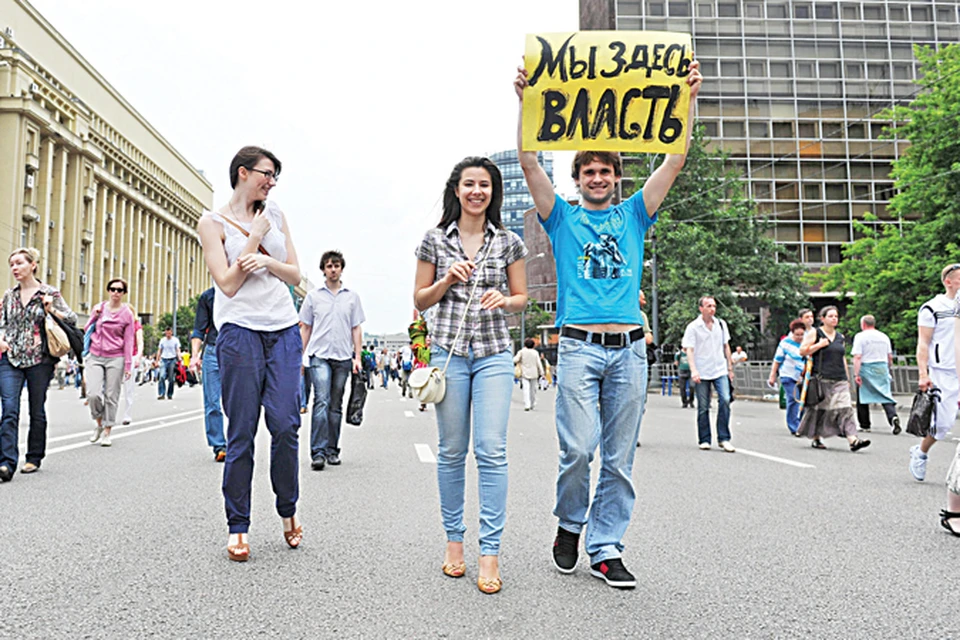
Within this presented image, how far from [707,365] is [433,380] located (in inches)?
283

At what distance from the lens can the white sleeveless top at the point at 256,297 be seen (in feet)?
14.1

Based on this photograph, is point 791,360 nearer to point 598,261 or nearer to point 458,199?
point 598,261

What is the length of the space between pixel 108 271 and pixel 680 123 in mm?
77600

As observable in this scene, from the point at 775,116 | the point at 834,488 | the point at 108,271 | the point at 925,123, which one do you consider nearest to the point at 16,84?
the point at 108,271

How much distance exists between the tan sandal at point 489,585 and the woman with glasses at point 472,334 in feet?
0.59

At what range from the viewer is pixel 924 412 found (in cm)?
689

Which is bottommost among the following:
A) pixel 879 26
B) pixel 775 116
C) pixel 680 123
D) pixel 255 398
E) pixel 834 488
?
pixel 834 488

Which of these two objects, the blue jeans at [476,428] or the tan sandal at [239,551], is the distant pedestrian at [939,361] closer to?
the blue jeans at [476,428]

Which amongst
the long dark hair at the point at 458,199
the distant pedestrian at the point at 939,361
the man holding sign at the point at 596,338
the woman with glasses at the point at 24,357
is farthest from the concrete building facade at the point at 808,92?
the long dark hair at the point at 458,199

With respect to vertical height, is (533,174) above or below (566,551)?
above

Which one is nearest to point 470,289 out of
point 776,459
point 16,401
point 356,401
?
point 16,401

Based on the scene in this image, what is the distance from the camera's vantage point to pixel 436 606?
3.43 m

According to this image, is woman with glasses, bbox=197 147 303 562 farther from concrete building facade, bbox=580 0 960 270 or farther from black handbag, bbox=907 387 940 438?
concrete building facade, bbox=580 0 960 270

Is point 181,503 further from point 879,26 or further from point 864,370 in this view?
point 879,26
